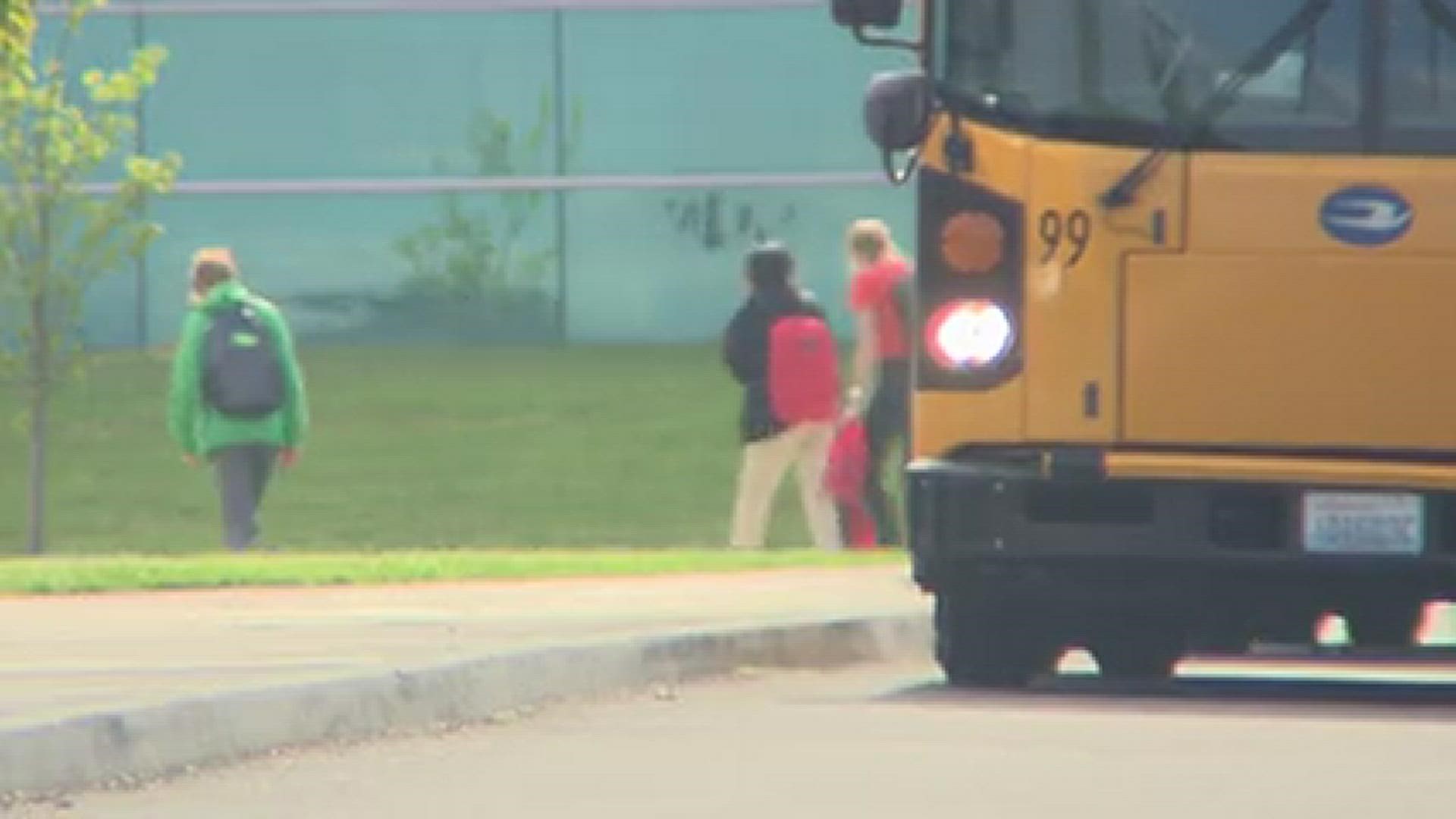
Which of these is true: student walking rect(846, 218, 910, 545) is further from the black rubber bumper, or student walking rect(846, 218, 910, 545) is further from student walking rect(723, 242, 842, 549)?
the black rubber bumper

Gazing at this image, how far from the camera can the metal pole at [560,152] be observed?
34562 mm

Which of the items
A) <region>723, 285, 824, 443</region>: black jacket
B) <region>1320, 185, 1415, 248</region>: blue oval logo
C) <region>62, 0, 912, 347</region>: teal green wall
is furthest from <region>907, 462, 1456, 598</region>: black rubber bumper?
<region>62, 0, 912, 347</region>: teal green wall

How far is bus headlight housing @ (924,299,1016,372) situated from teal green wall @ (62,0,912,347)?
1993cm

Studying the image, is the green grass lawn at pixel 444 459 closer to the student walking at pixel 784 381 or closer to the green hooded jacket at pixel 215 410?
the student walking at pixel 784 381

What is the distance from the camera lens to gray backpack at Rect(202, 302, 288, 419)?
79.0 ft

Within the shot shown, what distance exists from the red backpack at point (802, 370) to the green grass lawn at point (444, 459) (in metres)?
3.94

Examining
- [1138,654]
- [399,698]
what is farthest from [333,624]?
[399,698]

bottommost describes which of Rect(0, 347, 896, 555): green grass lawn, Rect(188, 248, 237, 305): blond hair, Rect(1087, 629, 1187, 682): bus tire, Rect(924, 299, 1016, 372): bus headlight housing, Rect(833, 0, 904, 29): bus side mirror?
Rect(0, 347, 896, 555): green grass lawn

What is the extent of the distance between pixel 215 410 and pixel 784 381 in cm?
285

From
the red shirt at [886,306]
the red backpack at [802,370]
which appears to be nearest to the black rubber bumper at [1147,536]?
the red shirt at [886,306]

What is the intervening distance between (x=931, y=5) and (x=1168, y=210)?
1.00 m

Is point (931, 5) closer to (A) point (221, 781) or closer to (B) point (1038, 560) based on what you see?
(B) point (1038, 560)

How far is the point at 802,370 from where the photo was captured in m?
24.7

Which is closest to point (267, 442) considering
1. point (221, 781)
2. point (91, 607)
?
point (91, 607)
